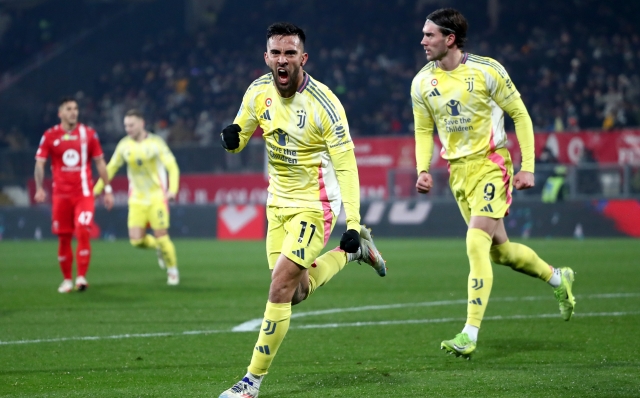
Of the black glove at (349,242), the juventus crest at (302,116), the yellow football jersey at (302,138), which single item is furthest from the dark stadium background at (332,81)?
the black glove at (349,242)

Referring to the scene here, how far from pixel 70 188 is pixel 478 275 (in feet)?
20.6

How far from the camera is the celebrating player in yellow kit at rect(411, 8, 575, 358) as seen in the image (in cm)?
636

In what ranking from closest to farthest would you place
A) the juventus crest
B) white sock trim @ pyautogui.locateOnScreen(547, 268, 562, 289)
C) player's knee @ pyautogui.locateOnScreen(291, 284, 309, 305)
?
the juventus crest
player's knee @ pyautogui.locateOnScreen(291, 284, 309, 305)
white sock trim @ pyautogui.locateOnScreen(547, 268, 562, 289)

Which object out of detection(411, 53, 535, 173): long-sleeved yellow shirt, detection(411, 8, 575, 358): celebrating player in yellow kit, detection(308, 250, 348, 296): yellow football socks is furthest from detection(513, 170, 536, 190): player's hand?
detection(308, 250, 348, 296): yellow football socks

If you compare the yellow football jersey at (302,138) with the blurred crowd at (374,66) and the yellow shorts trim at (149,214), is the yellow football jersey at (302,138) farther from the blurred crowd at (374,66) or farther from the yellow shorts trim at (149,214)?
the blurred crowd at (374,66)

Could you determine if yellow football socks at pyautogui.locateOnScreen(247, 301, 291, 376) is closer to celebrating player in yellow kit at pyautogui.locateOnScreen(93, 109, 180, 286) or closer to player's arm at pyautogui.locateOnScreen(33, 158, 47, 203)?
player's arm at pyautogui.locateOnScreen(33, 158, 47, 203)

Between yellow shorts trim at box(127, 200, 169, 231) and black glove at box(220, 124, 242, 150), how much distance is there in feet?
23.1

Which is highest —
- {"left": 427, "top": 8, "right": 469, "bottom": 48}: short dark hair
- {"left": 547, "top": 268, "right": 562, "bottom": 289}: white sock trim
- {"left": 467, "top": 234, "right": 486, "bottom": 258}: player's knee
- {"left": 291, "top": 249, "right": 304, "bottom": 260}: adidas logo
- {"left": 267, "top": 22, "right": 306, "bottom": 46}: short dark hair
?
{"left": 427, "top": 8, "right": 469, "bottom": 48}: short dark hair

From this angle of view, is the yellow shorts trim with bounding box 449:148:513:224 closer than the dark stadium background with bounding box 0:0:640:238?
Yes

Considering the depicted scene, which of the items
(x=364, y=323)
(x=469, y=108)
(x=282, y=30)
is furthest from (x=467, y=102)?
(x=364, y=323)

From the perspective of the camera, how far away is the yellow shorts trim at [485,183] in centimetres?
648

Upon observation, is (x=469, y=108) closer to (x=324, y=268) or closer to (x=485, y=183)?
(x=485, y=183)

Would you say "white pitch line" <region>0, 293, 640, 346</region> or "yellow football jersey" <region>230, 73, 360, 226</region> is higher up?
"yellow football jersey" <region>230, 73, 360, 226</region>

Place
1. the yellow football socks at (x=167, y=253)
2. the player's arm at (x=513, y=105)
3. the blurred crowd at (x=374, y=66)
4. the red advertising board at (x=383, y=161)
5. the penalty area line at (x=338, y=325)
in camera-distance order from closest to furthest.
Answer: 1. the player's arm at (x=513, y=105)
2. the penalty area line at (x=338, y=325)
3. the yellow football socks at (x=167, y=253)
4. the red advertising board at (x=383, y=161)
5. the blurred crowd at (x=374, y=66)
